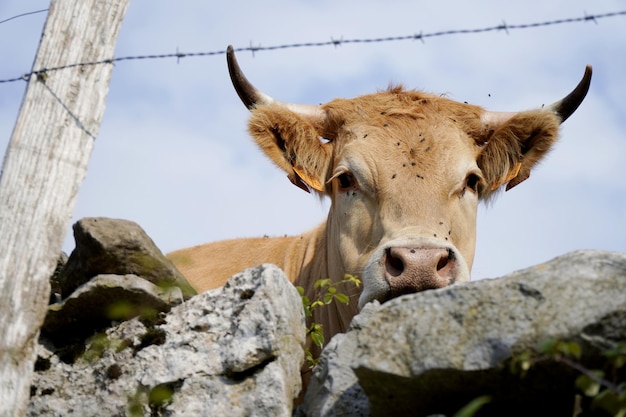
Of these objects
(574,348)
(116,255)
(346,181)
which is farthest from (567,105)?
(574,348)

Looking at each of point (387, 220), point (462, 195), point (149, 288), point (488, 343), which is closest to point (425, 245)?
point (387, 220)

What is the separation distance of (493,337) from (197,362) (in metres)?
1.59

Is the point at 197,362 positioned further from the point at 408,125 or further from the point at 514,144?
the point at 514,144

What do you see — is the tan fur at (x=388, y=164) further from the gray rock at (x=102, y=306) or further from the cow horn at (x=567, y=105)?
the gray rock at (x=102, y=306)

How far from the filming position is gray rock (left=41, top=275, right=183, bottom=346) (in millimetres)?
5078

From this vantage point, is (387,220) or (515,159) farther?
(515,159)

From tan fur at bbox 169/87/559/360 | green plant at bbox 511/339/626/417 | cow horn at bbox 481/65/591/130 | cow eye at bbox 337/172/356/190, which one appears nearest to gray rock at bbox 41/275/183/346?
tan fur at bbox 169/87/559/360

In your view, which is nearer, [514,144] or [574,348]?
[574,348]

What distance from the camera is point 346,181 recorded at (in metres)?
7.50

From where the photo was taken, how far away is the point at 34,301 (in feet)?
14.9

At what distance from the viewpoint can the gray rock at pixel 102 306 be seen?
5078mm

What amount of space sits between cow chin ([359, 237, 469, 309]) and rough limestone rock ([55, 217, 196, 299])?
1.41 meters

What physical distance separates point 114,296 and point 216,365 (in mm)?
844

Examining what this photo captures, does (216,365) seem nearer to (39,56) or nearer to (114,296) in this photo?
(114,296)
